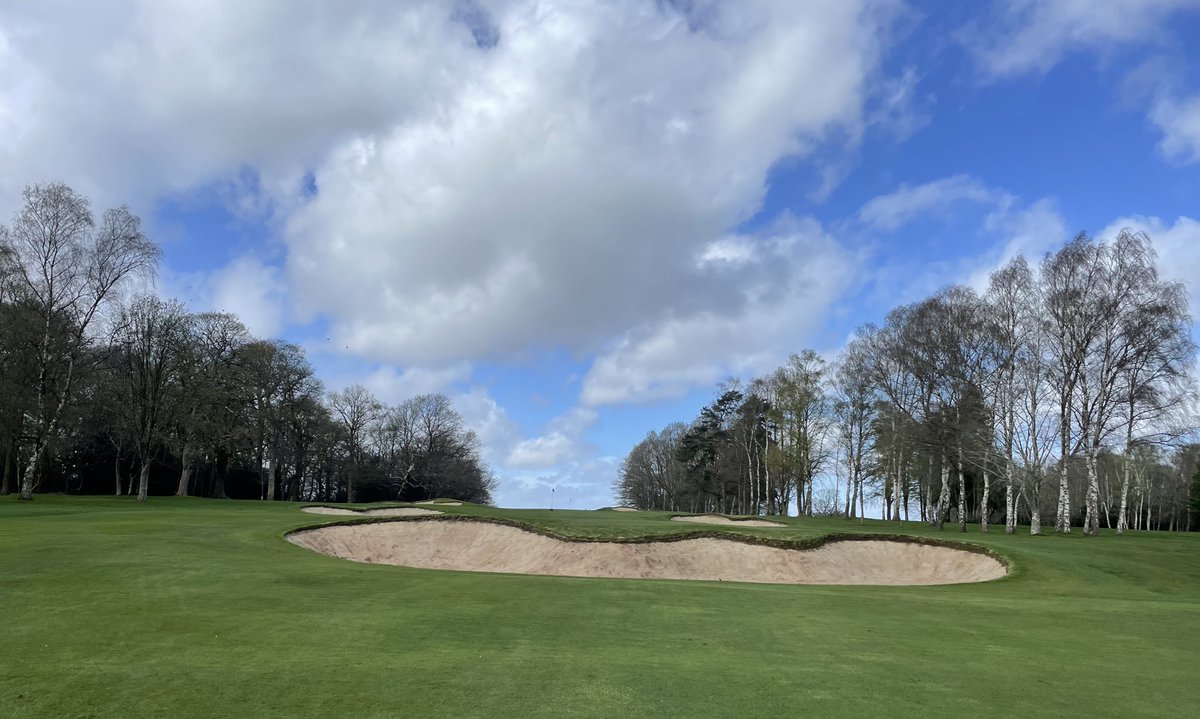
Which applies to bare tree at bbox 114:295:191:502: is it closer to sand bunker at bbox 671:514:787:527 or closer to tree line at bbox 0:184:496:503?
tree line at bbox 0:184:496:503

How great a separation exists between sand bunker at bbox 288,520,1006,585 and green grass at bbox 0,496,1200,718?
7727 millimetres

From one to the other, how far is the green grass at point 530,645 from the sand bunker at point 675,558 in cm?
773

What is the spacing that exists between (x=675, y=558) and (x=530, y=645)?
1736 centimetres

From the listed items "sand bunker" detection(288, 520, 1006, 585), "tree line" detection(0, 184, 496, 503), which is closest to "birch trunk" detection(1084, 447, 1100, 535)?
"sand bunker" detection(288, 520, 1006, 585)

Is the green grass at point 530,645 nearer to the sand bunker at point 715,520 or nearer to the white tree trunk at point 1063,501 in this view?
the white tree trunk at point 1063,501

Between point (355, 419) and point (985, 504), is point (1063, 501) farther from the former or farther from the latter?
point (355, 419)

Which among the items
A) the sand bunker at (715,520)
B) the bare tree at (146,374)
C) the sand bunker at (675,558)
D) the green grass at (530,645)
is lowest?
the sand bunker at (715,520)

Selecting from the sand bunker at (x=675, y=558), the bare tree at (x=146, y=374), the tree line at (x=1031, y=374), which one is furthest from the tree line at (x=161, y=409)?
the tree line at (x=1031, y=374)

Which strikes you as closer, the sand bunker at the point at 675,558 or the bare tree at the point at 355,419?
the sand bunker at the point at 675,558

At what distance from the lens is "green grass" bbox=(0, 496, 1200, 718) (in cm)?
689

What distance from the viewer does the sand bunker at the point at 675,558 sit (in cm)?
2503

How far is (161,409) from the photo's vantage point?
46.2 m

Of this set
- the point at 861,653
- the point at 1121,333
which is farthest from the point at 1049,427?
the point at 861,653

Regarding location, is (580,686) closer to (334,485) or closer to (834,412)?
(834,412)
